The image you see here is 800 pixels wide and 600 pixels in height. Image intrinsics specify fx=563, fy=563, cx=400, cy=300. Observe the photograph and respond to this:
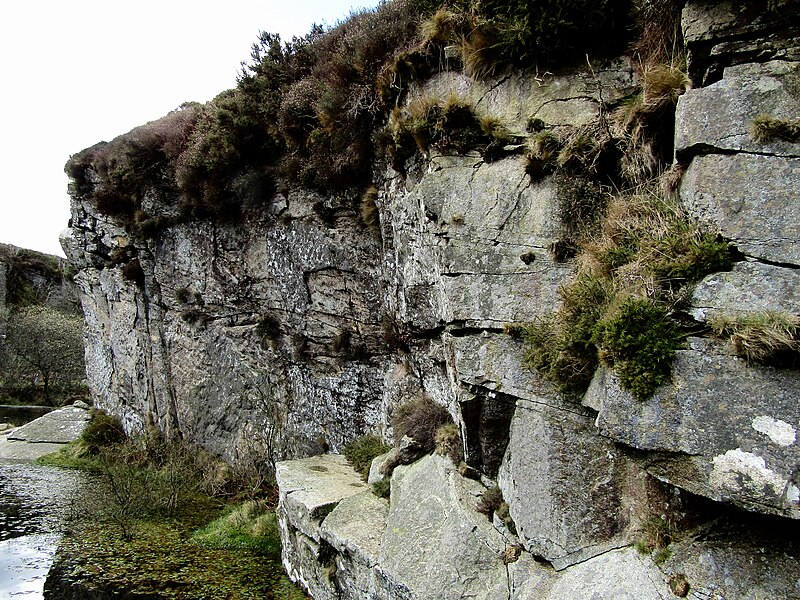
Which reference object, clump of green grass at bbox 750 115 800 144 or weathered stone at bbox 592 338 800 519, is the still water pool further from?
clump of green grass at bbox 750 115 800 144

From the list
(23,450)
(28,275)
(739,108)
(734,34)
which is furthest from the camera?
(28,275)

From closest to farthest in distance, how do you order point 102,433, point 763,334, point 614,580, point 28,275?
1. point 763,334
2. point 614,580
3. point 102,433
4. point 28,275

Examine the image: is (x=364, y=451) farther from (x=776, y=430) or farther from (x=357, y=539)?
(x=776, y=430)

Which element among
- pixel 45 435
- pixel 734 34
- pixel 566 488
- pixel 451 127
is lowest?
pixel 45 435

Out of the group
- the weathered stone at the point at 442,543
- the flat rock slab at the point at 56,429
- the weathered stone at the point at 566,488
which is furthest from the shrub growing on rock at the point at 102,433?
the weathered stone at the point at 566,488

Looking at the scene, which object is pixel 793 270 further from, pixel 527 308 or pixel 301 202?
pixel 301 202

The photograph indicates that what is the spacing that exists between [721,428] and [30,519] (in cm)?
1703

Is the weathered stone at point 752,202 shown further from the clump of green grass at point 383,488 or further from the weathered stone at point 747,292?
the clump of green grass at point 383,488

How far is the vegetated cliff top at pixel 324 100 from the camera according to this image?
27.0 feet

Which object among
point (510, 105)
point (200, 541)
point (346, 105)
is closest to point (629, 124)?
point (510, 105)

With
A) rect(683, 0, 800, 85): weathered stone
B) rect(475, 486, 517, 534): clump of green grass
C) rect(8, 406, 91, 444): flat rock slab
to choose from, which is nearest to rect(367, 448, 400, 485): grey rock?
rect(475, 486, 517, 534): clump of green grass

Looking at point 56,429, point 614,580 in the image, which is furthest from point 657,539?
point 56,429

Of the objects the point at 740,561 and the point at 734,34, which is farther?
the point at 734,34

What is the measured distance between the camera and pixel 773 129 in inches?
216
